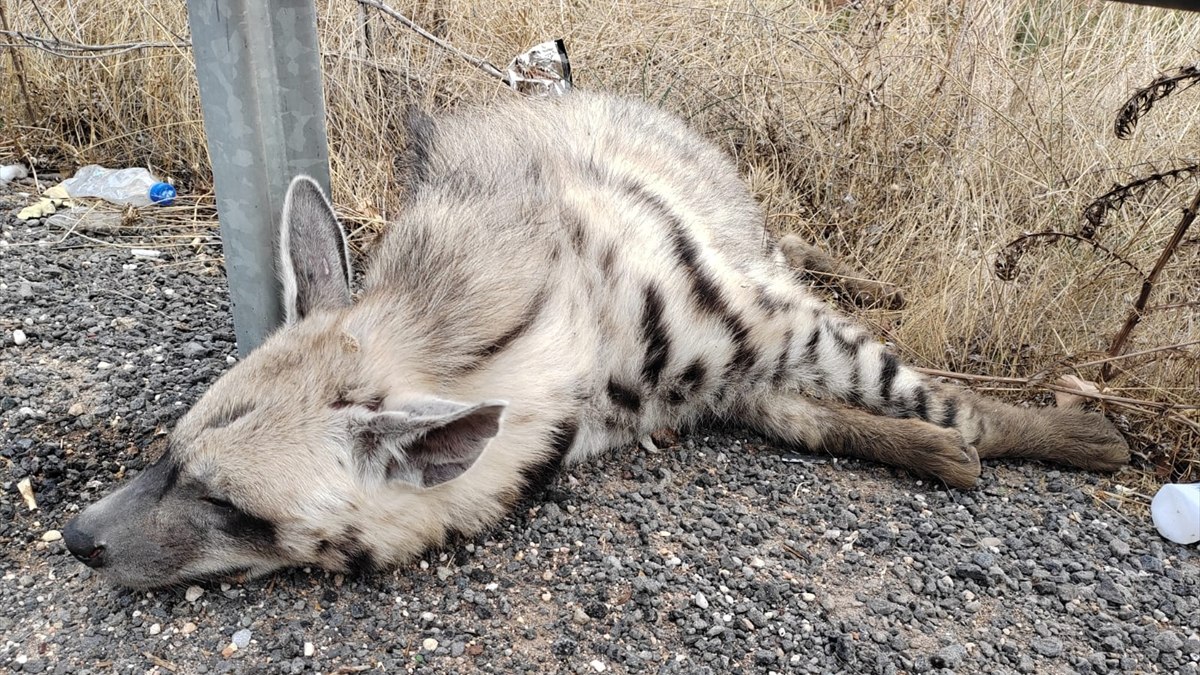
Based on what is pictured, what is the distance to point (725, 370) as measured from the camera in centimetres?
267

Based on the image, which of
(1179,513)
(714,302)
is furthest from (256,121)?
(1179,513)

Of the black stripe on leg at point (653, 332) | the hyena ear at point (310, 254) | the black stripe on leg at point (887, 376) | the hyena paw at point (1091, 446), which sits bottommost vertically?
the hyena paw at point (1091, 446)

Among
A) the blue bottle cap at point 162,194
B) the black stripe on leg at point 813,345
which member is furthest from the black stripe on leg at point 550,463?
the blue bottle cap at point 162,194

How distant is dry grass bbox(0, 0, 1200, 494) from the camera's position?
3145mm

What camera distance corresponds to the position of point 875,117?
3826mm

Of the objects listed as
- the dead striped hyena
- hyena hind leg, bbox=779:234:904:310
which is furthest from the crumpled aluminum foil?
hyena hind leg, bbox=779:234:904:310

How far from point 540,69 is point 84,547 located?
252 centimetres

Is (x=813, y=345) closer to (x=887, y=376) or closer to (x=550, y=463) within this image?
(x=887, y=376)

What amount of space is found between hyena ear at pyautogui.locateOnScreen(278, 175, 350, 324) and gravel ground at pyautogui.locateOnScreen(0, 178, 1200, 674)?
1.79 ft

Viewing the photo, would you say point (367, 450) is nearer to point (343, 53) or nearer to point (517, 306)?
point (517, 306)

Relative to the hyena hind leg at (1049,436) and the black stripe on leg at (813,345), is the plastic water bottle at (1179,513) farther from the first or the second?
the black stripe on leg at (813,345)

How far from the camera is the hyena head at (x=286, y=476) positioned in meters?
2.04

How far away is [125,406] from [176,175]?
1.53 metres

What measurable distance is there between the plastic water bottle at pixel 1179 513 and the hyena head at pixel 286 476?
164 cm
